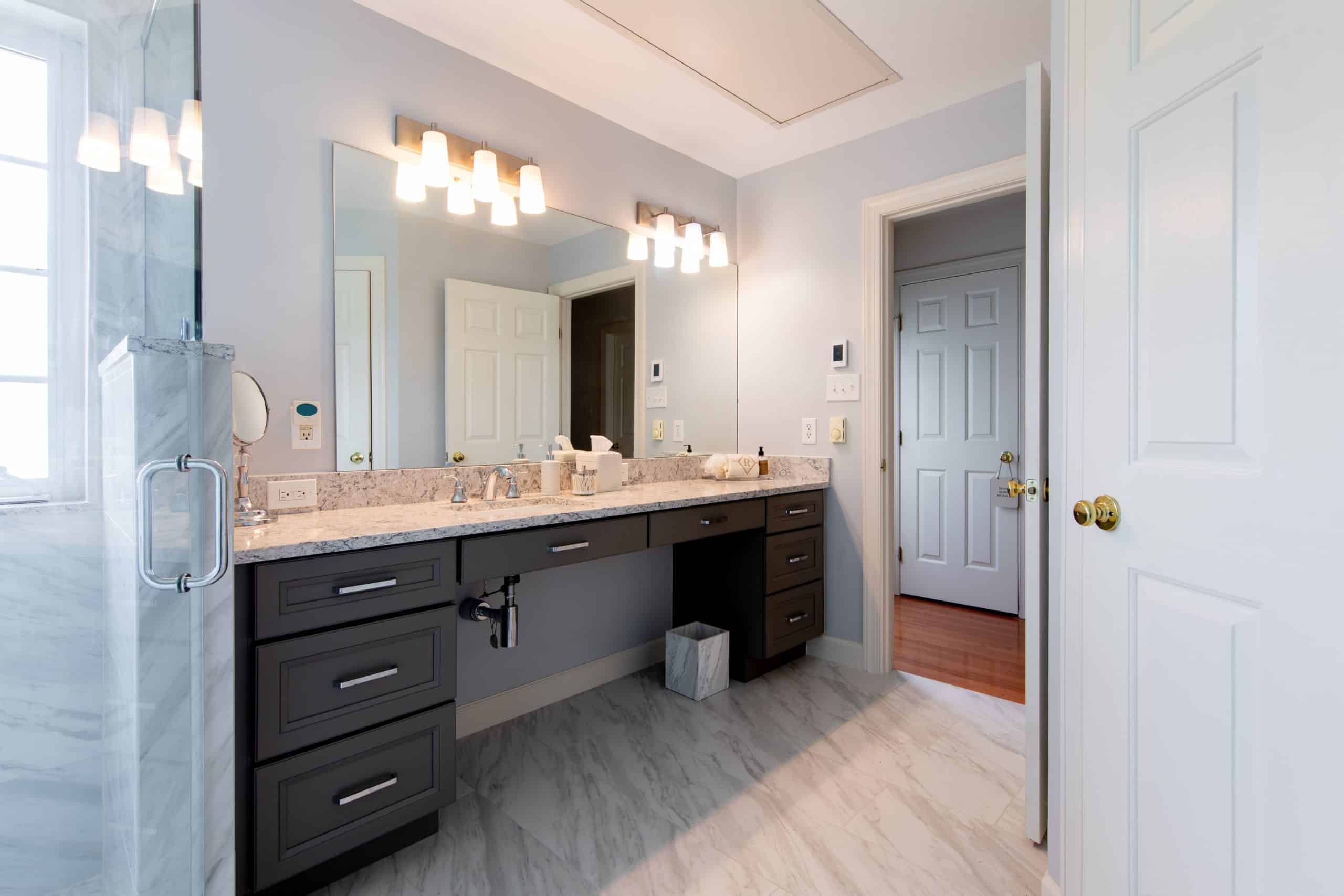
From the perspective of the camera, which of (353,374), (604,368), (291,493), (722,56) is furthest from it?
(604,368)

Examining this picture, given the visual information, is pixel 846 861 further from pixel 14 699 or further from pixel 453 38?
pixel 453 38

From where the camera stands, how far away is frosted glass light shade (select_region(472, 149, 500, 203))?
2.10 m

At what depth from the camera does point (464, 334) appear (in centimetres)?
214

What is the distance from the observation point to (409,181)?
198 cm

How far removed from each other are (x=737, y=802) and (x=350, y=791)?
1002 mm

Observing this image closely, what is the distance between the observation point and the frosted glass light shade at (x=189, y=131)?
992 millimetres

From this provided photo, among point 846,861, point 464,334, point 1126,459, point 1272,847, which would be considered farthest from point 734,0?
point 846,861

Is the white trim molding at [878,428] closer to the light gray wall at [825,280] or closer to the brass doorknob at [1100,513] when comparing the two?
the light gray wall at [825,280]

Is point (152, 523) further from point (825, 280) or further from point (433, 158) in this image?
point (825, 280)

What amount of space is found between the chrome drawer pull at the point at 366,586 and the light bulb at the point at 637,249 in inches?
70.0

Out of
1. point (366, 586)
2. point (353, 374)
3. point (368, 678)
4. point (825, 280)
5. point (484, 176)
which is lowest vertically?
point (368, 678)

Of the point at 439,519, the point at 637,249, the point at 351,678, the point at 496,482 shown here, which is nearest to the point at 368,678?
the point at 351,678

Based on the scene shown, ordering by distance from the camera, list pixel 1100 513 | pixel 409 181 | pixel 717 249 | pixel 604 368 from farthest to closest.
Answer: pixel 717 249 < pixel 604 368 < pixel 409 181 < pixel 1100 513

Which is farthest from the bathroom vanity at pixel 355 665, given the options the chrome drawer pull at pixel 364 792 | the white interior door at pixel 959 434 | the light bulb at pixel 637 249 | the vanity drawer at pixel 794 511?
the white interior door at pixel 959 434
